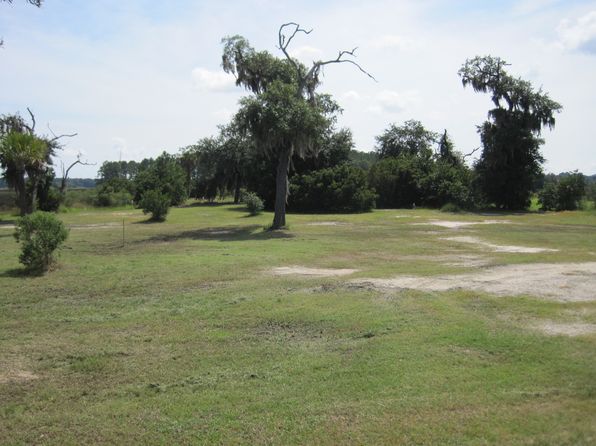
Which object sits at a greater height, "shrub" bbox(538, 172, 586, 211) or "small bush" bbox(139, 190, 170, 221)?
"shrub" bbox(538, 172, 586, 211)

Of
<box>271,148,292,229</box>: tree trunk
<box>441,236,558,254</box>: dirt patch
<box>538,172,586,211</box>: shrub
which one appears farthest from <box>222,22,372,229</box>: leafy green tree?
<box>538,172,586,211</box>: shrub

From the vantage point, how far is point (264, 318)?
27.7 feet

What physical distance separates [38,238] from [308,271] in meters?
6.53

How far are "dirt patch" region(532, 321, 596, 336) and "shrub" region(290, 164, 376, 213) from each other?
3068 cm

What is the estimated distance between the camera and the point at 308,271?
12.9m

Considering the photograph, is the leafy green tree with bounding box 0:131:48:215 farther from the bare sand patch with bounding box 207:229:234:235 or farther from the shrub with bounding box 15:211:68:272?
the shrub with bounding box 15:211:68:272

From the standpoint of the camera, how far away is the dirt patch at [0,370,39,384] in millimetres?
6094

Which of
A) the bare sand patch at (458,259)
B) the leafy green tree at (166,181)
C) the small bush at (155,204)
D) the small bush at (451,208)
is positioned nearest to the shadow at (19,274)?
the bare sand patch at (458,259)

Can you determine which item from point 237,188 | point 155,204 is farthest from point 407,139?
point 155,204

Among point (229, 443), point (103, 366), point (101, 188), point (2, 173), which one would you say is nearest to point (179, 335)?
point (103, 366)

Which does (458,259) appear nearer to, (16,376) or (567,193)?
(16,376)

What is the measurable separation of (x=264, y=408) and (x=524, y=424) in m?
2.34

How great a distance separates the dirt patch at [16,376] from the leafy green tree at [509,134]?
1572 inches

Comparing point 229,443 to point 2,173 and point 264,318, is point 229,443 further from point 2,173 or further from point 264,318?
point 2,173
